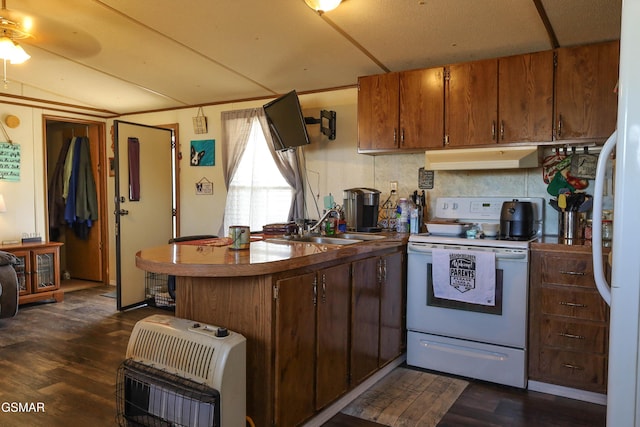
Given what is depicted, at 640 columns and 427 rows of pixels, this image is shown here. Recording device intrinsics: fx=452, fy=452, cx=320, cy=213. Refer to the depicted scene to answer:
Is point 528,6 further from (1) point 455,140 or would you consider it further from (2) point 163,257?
(2) point 163,257

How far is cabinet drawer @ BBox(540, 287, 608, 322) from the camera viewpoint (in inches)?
104

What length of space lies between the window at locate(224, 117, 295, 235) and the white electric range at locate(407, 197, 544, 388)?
A: 1720 millimetres

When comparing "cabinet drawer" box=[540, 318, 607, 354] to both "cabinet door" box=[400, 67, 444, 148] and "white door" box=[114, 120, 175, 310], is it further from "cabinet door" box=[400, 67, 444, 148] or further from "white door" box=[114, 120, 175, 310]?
"white door" box=[114, 120, 175, 310]

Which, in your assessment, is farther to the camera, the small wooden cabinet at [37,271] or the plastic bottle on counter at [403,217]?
the small wooden cabinet at [37,271]

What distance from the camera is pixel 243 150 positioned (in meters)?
4.66

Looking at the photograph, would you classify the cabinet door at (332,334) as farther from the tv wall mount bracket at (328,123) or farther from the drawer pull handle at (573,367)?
the tv wall mount bracket at (328,123)

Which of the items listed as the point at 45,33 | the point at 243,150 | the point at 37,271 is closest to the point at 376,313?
the point at 243,150

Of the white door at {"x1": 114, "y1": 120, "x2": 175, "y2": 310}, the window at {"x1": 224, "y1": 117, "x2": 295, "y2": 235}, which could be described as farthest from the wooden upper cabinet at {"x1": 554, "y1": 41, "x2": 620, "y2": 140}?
the white door at {"x1": 114, "y1": 120, "x2": 175, "y2": 310}

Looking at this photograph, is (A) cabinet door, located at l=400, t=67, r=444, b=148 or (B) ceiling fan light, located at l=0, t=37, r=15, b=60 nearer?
(B) ceiling fan light, located at l=0, t=37, r=15, b=60

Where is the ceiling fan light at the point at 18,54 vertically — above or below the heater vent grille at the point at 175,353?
above

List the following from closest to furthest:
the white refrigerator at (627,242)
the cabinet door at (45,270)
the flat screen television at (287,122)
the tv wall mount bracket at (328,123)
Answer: the white refrigerator at (627,242), the flat screen television at (287,122), the tv wall mount bracket at (328,123), the cabinet door at (45,270)

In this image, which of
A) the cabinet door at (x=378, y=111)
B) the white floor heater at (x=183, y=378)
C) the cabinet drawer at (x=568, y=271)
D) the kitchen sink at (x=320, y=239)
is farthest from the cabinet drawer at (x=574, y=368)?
the white floor heater at (x=183, y=378)

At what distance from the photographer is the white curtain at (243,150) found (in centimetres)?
431

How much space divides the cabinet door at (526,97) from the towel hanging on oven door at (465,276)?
855 millimetres
